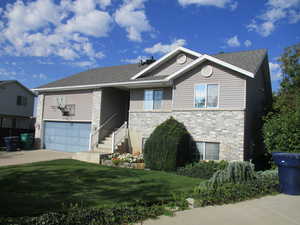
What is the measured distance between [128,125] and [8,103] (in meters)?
19.3

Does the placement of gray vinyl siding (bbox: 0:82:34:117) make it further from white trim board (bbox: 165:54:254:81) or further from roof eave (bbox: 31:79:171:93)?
white trim board (bbox: 165:54:254:81)

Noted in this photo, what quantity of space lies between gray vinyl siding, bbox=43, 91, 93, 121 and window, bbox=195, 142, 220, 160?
8422 mm

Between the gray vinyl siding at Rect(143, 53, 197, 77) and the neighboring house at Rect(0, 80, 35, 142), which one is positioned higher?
the gray vinyl siding at Rect(143, 53, 197, 77)

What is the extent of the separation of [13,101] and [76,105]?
1491 cm

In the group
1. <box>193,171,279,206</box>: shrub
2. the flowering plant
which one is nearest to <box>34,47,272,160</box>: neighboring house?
the flowering plant

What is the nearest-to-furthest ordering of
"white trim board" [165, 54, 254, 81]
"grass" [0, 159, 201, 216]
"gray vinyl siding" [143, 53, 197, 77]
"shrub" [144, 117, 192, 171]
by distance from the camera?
1. "grass" [0, 159, 201, 216]
2. "white trim board" [165, 54, 254, 81]
3. "shrub" [144, 117, 192, 171]
4. "gray vinyl siding" [143, 53, 197, 77]

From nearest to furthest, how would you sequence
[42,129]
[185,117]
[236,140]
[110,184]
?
[110,184], [236,140], [185,117], [42,129]

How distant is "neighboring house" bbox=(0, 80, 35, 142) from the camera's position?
2862 cm

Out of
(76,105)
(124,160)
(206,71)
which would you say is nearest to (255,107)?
(206,71)

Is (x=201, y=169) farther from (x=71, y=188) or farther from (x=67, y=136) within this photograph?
(x=67, y=136)

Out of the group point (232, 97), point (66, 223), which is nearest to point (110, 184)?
point (66, 223)

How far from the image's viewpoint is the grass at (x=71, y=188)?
6.09m

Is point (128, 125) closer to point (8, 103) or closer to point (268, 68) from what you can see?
point (268, 68)

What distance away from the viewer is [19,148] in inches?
784
